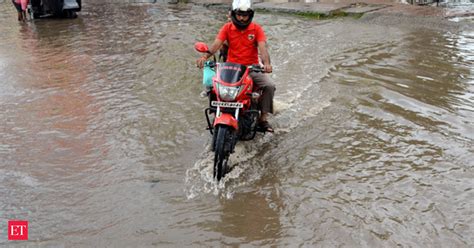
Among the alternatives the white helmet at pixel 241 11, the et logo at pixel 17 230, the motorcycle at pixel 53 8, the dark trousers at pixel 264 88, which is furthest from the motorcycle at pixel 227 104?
the motorcycle at pixel 53 8

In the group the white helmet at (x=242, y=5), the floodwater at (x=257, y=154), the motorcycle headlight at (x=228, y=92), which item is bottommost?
the floodwater at (x=257, y=154)

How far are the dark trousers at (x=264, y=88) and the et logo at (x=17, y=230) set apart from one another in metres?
3.02

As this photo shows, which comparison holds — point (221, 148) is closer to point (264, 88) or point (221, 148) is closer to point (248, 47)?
point (264, 88)

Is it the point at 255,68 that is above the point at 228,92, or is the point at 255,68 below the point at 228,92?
above

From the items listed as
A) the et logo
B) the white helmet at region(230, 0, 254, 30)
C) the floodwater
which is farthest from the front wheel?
the et logo

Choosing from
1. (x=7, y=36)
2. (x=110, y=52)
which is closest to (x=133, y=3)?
(x=7, y=36)

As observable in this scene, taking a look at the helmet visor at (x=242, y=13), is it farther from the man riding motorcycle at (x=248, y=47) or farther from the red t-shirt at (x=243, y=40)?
the red t-shirt at (x=243, y=40)

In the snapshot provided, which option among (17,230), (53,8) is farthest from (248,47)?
(53,8)

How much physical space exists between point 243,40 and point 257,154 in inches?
56.6

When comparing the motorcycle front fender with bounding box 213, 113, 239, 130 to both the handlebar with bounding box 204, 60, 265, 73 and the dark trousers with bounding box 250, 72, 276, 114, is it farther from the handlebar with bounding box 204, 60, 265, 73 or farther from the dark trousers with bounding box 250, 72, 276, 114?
the dark trousers with bounding box 250, 72, 276, 114

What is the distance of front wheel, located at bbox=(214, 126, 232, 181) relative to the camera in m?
4.66

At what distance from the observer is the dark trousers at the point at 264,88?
5629 millimetres

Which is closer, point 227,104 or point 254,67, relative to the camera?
point 227,104

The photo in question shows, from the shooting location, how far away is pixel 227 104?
4.83 meters
